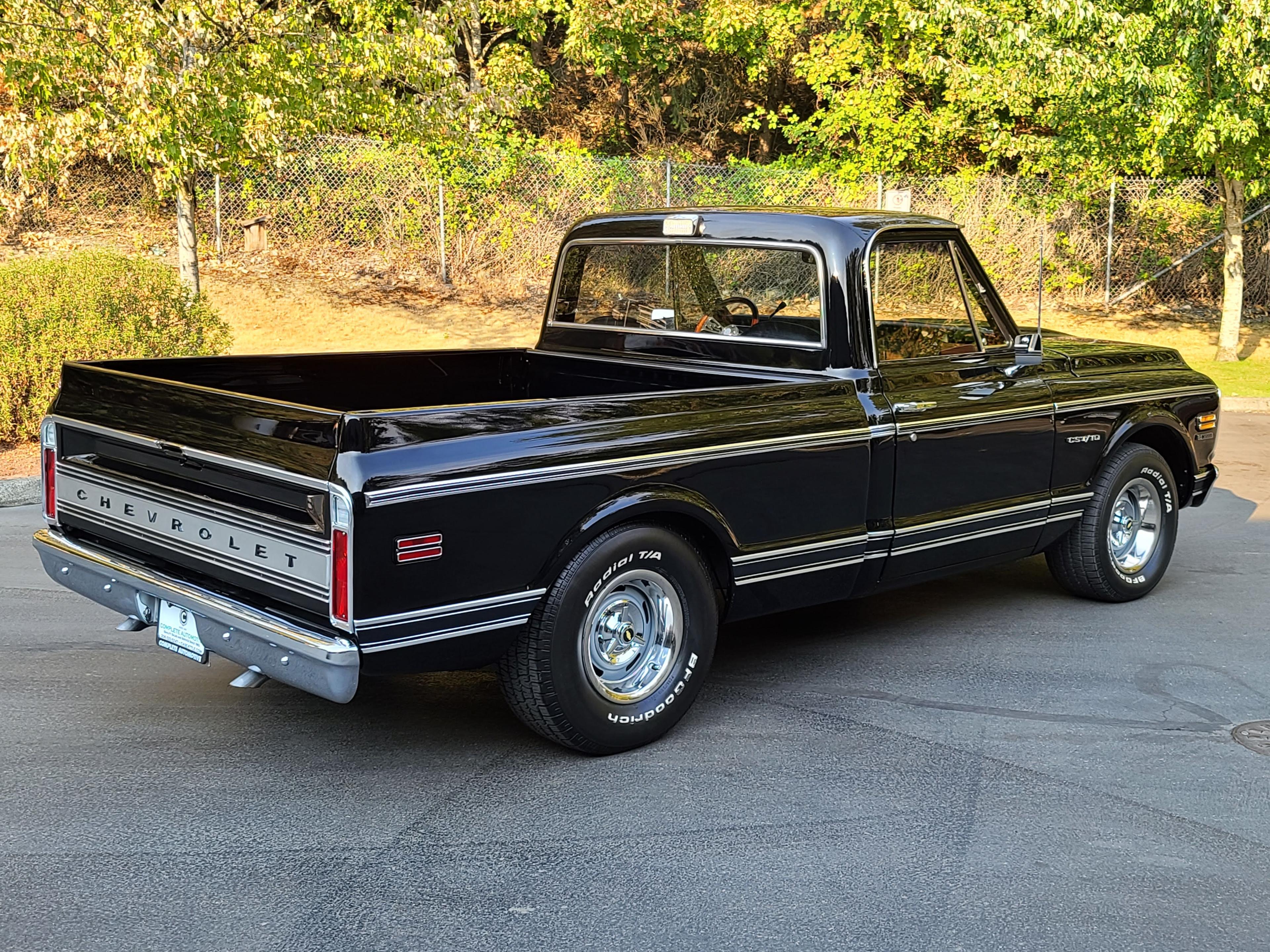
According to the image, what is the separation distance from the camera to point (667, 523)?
16.2 ft

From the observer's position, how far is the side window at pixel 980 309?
6.19 m

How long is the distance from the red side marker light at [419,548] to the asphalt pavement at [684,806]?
2.80 ft

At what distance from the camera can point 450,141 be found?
A: 14922mm

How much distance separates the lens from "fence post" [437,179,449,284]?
781 inches

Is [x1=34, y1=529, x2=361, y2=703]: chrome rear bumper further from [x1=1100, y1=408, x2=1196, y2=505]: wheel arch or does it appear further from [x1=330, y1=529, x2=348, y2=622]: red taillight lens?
[x1=1100, y1=408, x2=1196, y2=505]: wheel arch

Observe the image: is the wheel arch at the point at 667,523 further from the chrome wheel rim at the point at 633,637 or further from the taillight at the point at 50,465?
the taillight at the point at 50,465

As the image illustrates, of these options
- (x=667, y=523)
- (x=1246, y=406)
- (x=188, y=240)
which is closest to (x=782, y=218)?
(x=667, y=523)

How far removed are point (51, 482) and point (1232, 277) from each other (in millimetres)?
17071

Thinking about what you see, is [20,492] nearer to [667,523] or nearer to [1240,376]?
[667,523]

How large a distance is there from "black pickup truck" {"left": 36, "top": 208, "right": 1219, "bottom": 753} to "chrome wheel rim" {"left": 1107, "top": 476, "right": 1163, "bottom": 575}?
2cm

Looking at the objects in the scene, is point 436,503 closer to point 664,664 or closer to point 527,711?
point 527,711

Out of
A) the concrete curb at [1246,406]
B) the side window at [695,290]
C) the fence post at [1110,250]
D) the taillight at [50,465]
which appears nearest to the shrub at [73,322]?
the side window at [695,290]

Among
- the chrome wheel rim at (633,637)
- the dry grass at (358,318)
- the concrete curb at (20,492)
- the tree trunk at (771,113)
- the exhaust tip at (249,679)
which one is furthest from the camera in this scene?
the tree trunk at (771,113)

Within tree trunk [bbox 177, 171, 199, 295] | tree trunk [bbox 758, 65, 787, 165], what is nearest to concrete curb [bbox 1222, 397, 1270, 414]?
tree trunk [bbox 177, 171, 199, 295]
